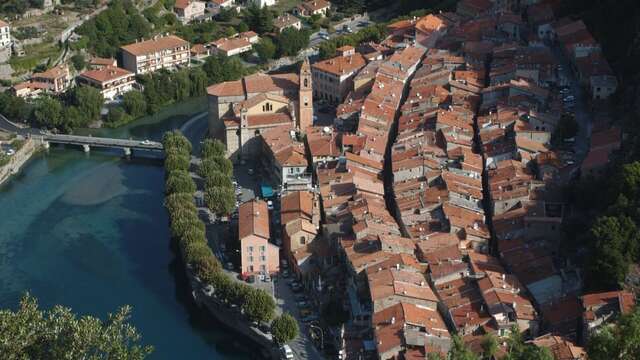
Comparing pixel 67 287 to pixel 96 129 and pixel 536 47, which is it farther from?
pixel 536 47

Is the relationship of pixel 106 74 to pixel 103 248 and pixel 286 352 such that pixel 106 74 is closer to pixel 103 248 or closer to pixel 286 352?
pixel 103 248

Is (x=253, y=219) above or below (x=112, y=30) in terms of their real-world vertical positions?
below

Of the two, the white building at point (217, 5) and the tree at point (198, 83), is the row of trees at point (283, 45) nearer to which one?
the tree at point (198, 83)

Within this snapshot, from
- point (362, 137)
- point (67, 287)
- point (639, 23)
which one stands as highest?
point (639, 23)

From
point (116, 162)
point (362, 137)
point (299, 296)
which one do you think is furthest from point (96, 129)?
point (299, 296)

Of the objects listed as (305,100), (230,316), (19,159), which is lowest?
(19,159)

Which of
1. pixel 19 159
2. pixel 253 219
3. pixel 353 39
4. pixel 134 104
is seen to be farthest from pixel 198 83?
pixel 253 219
